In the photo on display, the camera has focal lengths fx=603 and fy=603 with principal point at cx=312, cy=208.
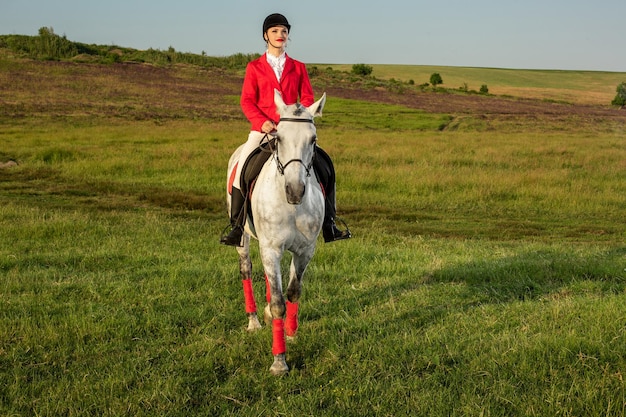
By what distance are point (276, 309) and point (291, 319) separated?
0.53 m

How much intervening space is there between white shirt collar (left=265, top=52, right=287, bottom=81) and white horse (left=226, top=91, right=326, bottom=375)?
1049mm

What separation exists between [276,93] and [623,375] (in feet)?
12.1

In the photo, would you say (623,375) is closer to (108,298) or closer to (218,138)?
(108,298)

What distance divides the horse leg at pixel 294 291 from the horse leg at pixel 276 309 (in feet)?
1.13

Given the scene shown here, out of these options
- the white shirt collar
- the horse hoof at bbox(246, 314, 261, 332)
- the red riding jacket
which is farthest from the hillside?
the white shirt collar

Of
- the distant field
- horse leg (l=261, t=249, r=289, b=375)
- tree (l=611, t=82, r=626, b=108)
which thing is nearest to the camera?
horse leg (l=261, t=249, r=289, b=375)

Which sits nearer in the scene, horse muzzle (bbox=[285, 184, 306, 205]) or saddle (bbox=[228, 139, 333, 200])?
horse muzzle (bbox=[285, 184, 306, 205])

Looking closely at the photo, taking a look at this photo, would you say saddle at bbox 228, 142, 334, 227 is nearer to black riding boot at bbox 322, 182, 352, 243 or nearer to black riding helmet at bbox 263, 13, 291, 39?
black riding boot at bbox 322, 182, 352, 243

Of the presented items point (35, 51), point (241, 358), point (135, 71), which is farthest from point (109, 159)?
point (35, 51)

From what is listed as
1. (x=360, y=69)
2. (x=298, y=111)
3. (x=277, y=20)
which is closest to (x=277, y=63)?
(x=277, y=20)

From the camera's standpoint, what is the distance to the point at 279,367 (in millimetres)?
5418

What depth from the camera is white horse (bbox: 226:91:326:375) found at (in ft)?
16.3

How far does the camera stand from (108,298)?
757 centimetres

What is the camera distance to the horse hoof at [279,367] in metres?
5.38
